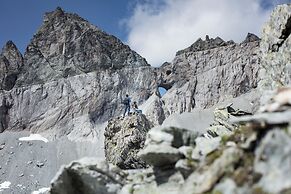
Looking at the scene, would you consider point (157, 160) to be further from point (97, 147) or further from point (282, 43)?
point (97, 147)

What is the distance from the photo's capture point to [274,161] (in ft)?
40.9

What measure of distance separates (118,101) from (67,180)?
169m

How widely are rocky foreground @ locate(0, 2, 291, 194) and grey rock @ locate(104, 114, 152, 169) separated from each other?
0.26 meters

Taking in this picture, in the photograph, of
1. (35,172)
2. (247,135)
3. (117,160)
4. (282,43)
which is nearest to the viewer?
(247,135)

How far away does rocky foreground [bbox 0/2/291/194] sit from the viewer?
13.8 m

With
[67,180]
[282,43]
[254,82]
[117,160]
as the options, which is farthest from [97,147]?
[67,180]

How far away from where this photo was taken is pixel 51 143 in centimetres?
15912

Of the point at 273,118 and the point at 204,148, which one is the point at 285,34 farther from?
the point at 273,118

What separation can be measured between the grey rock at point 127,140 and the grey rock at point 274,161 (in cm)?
8107

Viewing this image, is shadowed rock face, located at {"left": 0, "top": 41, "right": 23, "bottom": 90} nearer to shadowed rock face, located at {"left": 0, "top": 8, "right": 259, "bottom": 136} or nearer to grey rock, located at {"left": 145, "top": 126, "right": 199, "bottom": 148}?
shadowed rock face, located at {"left": 0, "top": 8, "right": 259, "bottom": 136}

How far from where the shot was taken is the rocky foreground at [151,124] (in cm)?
1376

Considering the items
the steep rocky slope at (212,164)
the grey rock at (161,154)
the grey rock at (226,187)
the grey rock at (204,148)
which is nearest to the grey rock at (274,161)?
the steep rocky slope at (212,164)

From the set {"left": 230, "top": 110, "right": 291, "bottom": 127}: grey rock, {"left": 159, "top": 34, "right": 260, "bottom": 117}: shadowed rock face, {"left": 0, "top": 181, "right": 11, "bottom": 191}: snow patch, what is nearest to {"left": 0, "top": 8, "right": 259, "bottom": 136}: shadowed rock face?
{"left": 159, "top": 34, "right": 260, "bottom": 117}: shadowed rock face

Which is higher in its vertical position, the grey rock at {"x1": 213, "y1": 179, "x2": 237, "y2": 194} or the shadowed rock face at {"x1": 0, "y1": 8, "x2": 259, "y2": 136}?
the shadowed rock face at {"x1": 0, "y1": 8, "x2": 259, "y2": 136}
